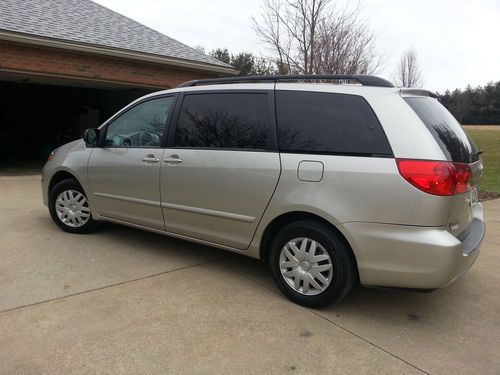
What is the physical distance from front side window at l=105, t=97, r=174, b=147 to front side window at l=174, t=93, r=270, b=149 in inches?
10.5

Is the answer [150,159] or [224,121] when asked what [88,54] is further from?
[224,121]

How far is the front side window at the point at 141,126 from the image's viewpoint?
4.44 m

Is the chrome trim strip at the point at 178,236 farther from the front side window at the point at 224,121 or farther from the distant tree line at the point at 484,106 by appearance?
the distant tree line at the point at 484,106

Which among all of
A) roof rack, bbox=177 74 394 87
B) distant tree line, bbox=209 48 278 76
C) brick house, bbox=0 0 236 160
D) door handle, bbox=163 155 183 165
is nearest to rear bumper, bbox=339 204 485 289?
roof rack, bbox=177 74 394 87

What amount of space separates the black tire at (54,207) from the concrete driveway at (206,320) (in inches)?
17.5

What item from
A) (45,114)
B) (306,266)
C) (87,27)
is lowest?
(306,266)

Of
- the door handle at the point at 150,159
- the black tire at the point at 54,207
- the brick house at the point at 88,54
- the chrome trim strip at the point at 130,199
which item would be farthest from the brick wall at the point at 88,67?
the door handle at the point at 150,159

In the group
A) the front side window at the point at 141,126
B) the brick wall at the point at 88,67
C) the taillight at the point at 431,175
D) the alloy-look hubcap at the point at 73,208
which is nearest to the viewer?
the taillight at the point at 431,175

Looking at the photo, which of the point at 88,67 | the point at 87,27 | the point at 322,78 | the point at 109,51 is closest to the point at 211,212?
the point at 322,78

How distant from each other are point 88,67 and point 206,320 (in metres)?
8.83

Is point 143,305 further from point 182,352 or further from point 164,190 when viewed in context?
point 164,190

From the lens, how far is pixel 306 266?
345cm

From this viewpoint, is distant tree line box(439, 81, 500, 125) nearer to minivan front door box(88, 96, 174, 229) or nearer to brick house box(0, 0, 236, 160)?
brick house box(0, 0, 236, 160)

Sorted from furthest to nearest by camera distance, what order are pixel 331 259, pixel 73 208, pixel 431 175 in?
1. pixel 73 208
2. pixel 331 259
3. pixel 431 175
